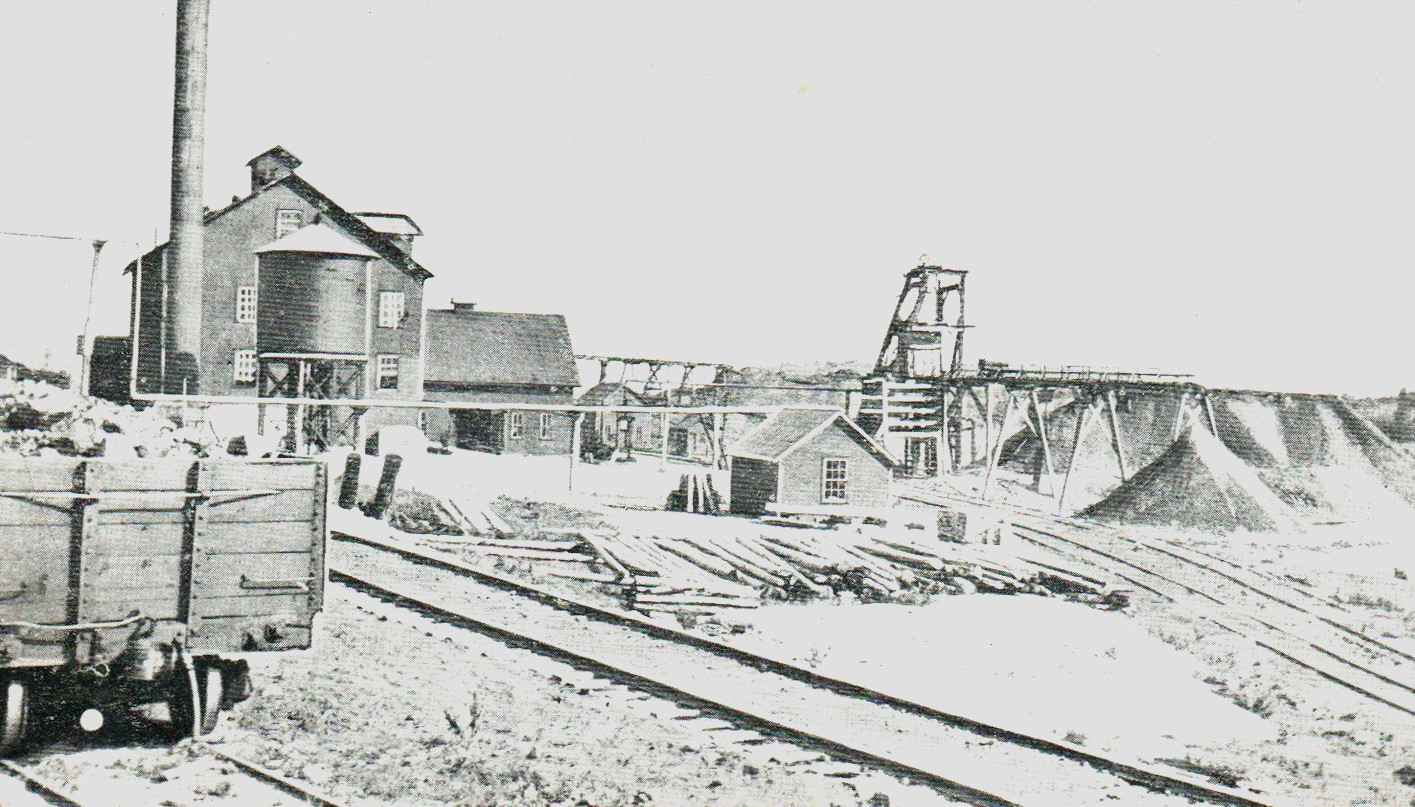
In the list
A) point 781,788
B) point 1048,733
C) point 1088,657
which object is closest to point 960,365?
point 1088,657

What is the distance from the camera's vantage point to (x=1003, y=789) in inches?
308

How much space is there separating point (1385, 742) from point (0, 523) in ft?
40.5

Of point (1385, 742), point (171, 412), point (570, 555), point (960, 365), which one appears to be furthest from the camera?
point (960, 365)

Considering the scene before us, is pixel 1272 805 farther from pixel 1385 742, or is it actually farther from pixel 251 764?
pixel 251 764

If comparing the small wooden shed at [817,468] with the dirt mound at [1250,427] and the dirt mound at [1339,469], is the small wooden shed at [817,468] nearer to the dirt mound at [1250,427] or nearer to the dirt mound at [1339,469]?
the dirt mound at [1339,469]

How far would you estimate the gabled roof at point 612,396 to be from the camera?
49.3m

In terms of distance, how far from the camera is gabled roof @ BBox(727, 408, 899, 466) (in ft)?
89.6

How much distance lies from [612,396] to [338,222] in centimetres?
1606

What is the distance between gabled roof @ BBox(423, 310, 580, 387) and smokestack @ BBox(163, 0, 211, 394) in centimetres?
2070

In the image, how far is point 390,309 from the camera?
39938 mm

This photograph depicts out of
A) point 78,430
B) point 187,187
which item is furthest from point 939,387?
point 78,430

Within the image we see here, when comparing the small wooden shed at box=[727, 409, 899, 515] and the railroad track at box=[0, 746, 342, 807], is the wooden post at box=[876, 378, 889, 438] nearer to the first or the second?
the small wooden shed at box=[727, 409, 899, 515]

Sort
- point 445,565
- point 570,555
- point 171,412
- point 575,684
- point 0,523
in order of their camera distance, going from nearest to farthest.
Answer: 1. point 0,523
2. point 575,684
3. point 445,565
4. point 570,555
5. point 171,412

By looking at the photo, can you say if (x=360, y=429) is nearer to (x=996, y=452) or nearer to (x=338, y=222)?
(x=338, y=222)
